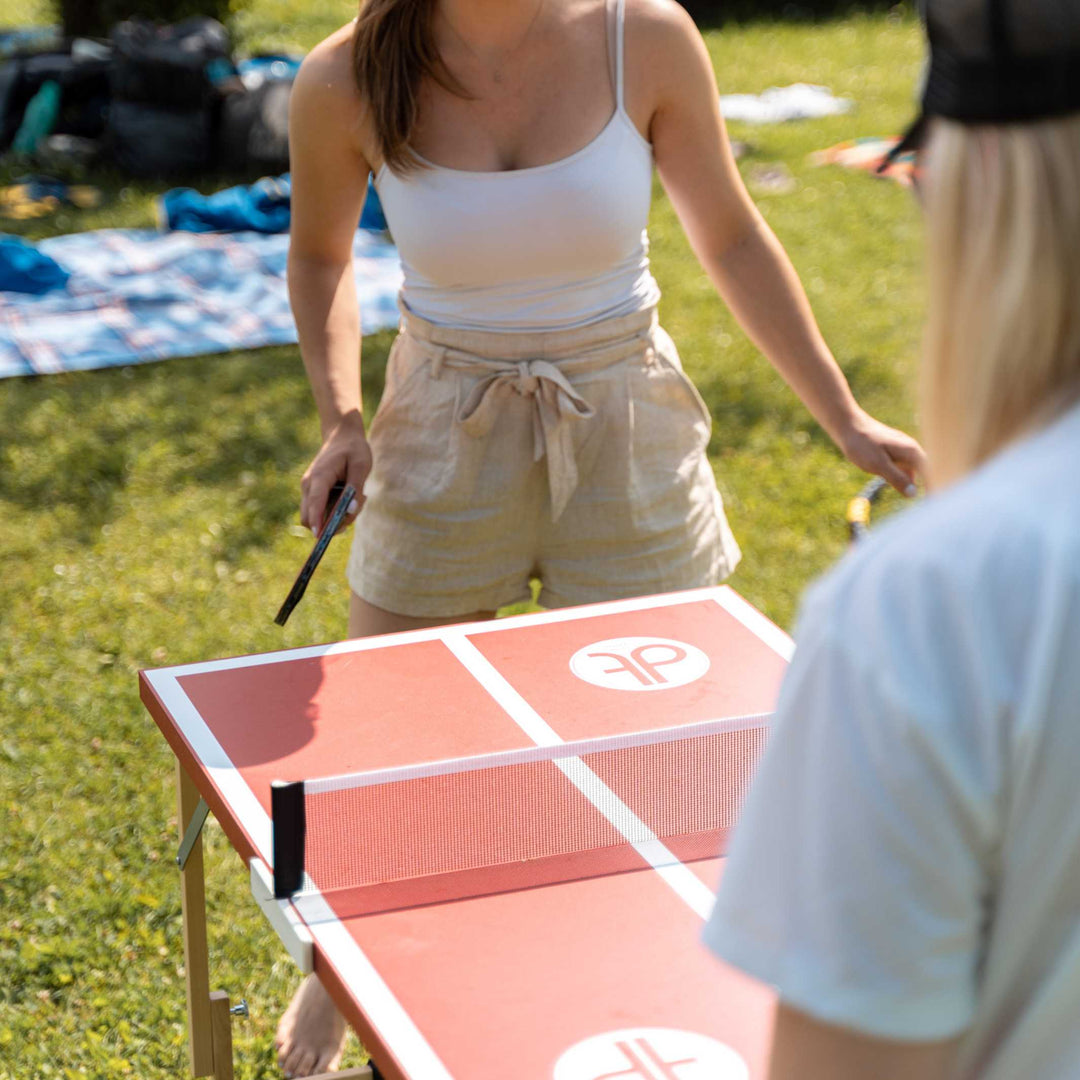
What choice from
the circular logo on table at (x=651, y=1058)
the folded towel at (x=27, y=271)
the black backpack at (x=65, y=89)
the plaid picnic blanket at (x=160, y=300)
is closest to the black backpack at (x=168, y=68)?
→ the black backpack at (x=65, y=89)

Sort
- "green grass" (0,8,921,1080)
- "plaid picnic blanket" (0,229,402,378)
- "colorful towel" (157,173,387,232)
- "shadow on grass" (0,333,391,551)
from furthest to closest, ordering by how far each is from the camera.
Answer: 1. "colorful towel" (157,173,387,232)
2. "plaid picnic blanket" (0,229,402,378)
3. "shadow on grass" (0,333,391,551)
4. "green grass" (0,8,921,1080)

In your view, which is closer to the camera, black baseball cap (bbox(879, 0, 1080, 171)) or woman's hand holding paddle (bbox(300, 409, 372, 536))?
black baseball cap (bbox(879, 0, 1080, 171))

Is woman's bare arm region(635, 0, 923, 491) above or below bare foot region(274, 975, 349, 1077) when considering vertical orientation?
above

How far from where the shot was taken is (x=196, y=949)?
2.64 meters

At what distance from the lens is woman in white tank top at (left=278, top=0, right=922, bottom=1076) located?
2.62 m

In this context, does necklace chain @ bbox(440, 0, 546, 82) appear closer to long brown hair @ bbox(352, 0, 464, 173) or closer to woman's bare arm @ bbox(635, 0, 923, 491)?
long brown hair @ bbox(352, 0, 464, 173)

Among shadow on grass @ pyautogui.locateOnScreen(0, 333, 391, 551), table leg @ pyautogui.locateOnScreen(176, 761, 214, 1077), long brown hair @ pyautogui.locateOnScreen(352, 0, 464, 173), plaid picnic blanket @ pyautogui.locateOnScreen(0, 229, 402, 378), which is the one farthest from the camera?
plaid picnic blanket @ pyautogui.locateOnScreen(0, 229, 402, 378)

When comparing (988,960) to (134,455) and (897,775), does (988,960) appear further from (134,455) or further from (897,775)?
(134,455)

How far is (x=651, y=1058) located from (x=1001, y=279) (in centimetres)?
97

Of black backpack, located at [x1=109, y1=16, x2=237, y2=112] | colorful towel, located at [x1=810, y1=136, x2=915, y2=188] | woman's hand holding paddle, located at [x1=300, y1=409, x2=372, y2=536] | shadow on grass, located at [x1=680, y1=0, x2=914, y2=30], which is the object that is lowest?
colorful towel, located at [x1=810, y1=136, x2=915, y2=188]

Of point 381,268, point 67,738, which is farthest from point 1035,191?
point 381,268

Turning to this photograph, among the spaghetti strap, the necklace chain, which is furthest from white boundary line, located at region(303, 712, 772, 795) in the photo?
the necklace chain

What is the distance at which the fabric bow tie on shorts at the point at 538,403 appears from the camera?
2730mm

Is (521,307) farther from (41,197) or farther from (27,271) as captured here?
(41,197)
